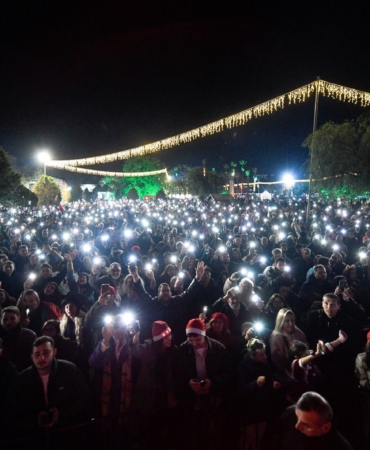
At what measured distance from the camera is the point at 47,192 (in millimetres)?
29328

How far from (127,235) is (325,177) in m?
13.2

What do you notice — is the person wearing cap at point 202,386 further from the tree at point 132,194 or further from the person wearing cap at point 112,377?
the tree at point 132,194

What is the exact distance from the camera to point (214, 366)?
3951 mm

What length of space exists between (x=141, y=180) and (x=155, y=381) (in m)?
63.4

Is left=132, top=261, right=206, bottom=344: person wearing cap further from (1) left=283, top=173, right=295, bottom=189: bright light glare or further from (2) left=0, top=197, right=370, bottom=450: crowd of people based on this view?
(1) left=283, top=173, right=295, bottom=189: bright light glare

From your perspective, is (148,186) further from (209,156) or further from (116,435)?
(116,435)

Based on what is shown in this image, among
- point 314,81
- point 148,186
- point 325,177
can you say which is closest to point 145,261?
point 314,81

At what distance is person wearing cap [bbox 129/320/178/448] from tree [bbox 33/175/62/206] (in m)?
27.7

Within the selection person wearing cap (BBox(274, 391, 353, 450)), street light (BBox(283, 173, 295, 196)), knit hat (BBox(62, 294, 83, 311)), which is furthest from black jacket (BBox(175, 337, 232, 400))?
street light (BBox(283, 173, 295, 196))

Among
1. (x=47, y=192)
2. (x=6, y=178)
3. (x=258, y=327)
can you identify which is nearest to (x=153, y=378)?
(x=258, y=327)

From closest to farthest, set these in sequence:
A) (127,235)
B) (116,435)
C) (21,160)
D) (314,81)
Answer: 1. (116,435)
2. (127,235)
3. (314,81)
4. (21,160)

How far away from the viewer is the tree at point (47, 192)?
96.1ft

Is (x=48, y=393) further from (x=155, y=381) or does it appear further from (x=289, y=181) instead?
(x=289, y=181)

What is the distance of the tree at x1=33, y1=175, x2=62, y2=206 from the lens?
2930 cm
